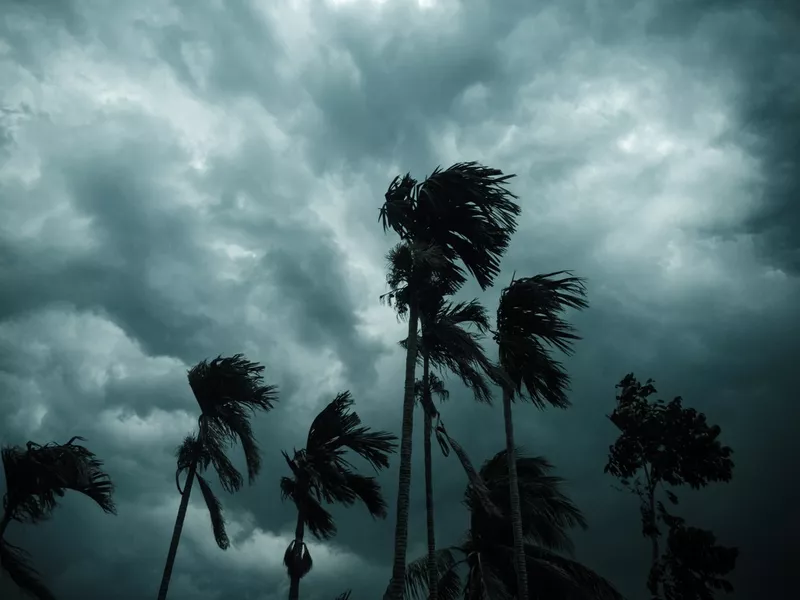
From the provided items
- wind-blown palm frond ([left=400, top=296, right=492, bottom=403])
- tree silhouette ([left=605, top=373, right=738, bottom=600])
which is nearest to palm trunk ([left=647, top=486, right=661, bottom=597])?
tree silhouette ([left=605, top=373, right=738, bottom=600])

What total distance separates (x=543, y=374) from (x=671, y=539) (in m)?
16.0

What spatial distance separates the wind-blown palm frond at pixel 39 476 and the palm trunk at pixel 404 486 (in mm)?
6905

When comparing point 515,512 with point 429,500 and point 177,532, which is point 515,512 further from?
point 177,532

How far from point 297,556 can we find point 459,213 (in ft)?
32.6

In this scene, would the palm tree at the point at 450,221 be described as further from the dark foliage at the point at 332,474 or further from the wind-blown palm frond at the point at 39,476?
the wind-blown palm frond at the point at 39,476

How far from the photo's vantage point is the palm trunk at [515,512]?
15.8 metres

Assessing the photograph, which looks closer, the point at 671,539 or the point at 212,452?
the point at 212,452

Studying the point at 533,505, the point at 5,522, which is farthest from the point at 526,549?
the point at 5,522

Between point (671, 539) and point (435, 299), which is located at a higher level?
point (435, 299)

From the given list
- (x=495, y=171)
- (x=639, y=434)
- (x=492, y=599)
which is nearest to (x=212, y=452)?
(x=492, y=599)

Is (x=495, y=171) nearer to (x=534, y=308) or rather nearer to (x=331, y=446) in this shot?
(x=534, y=308)

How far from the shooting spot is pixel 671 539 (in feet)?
90.5

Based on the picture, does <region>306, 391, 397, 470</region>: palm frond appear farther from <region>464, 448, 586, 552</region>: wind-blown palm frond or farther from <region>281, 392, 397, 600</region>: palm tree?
<region>464, 448, 586, 552</region>: wind-blown palm frond

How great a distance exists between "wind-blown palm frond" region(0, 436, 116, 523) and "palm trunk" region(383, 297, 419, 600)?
6905 mm
